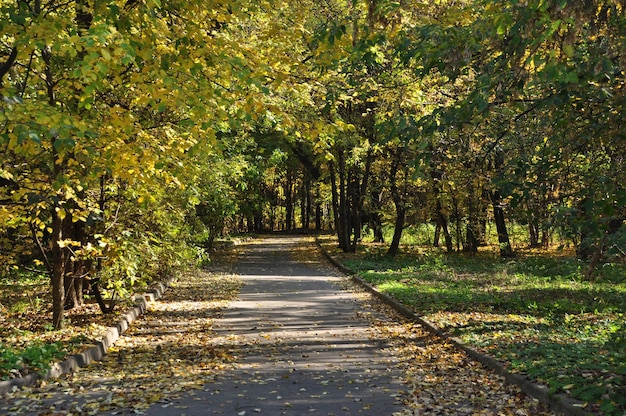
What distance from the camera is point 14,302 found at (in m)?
12.7

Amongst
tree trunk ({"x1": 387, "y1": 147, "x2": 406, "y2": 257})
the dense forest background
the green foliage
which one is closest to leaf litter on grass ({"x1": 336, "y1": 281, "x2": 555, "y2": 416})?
the dense forest background

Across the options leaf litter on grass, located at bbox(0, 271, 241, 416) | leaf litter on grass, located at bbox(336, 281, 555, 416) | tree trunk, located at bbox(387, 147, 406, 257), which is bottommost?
leaf litter on grass, located at bbox(336, 281, 555, 416)

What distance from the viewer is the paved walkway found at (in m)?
6.24

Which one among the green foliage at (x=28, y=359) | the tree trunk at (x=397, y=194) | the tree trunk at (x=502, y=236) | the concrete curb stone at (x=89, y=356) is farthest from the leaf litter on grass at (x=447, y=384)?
the tree trunk at (x=502, y=236)

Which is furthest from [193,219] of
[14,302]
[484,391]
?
[484,391]

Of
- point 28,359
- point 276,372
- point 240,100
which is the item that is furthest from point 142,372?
point 240,100

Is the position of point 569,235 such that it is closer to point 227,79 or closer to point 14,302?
point 227,79

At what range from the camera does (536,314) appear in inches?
437

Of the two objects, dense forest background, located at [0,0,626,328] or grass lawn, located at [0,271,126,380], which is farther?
grass lawn, located at [0,271,126,380]

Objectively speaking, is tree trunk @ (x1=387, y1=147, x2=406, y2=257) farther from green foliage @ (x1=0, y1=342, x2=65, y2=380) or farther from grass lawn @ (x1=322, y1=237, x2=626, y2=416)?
green foliage @ (x1=0, y1=342, x2=65, y2=380)

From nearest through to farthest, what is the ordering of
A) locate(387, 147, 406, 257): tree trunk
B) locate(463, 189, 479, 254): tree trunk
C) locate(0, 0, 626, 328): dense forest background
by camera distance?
locate(0, 0, 626, 328): dense forest background < locate(463, 189, 479, 254): tree trunk < locate(387, 147, 406, 257): tree trunk

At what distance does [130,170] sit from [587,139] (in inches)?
215

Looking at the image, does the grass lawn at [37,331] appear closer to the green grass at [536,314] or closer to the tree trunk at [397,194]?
the green grass at [536,314]

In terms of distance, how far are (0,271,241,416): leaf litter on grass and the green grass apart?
→ 12.8 feet
